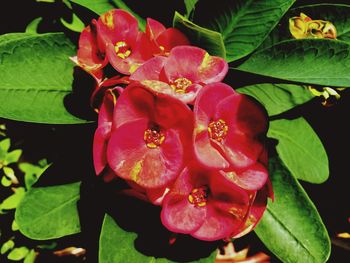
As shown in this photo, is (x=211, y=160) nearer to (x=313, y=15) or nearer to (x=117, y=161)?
(x=117, y=161)

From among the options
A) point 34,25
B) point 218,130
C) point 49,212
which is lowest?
point 49,212

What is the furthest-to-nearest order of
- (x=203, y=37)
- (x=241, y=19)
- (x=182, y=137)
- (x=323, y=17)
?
(x=323, y=17) < (x=241, y=19) < (x=203, y=37) < (x=182, y=137)

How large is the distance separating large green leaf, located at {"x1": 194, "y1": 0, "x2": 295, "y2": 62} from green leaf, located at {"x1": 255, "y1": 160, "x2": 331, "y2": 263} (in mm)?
348

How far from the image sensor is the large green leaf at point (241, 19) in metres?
1.00

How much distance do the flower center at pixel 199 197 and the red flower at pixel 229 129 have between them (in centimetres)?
9

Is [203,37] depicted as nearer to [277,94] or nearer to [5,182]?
[277,94]

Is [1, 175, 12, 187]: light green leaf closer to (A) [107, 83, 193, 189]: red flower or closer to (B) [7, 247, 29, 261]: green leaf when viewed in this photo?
(B) [7, 247, 29, 261]: green leaf

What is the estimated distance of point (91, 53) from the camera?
0.99m

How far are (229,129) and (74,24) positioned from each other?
0.72m

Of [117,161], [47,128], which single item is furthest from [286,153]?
[47,128]

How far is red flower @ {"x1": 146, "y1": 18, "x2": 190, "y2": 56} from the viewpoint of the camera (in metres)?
0.95

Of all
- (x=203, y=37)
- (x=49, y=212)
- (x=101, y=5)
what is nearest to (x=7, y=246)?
(x=49, y=212)

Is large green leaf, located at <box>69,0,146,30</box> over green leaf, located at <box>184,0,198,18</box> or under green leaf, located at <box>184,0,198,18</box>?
under

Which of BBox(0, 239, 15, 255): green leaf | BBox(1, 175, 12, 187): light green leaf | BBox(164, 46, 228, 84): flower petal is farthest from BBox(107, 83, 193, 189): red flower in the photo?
BBox(0, 239, 15, 255): green leaf
